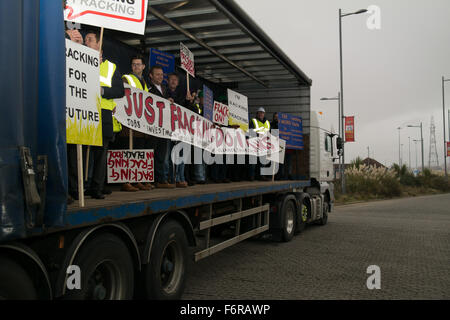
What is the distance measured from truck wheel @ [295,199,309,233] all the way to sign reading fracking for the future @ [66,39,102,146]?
7.32m

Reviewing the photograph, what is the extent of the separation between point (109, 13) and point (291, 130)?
780 centimetres

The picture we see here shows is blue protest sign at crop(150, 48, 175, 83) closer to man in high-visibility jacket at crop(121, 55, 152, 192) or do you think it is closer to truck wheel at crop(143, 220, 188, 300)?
man in high-visibility jacket at crop(121, 55, 152, 192)

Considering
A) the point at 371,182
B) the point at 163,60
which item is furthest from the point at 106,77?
the point at 371,182

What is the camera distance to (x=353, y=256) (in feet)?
26.6

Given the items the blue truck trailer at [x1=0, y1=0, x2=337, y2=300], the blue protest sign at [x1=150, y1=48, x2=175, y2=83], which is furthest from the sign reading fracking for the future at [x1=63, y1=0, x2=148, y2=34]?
the blue protest sign at [x1=150, y1=48, x2=175, y2=83]

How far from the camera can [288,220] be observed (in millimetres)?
9875

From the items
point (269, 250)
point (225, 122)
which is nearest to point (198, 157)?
point (225, 122)

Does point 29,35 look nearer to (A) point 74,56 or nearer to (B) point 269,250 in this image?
(A) point 74,56

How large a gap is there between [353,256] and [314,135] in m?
4.77

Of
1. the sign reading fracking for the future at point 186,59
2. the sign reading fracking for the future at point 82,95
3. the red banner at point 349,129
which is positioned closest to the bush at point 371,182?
the red banner at point 349,129

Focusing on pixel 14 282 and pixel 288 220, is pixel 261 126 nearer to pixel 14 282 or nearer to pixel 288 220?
pixel 288 220

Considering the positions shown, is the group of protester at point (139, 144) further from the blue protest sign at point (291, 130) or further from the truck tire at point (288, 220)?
the truck tire at point (288, 220)

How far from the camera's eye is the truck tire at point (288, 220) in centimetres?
935

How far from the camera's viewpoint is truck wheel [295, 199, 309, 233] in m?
10.5
